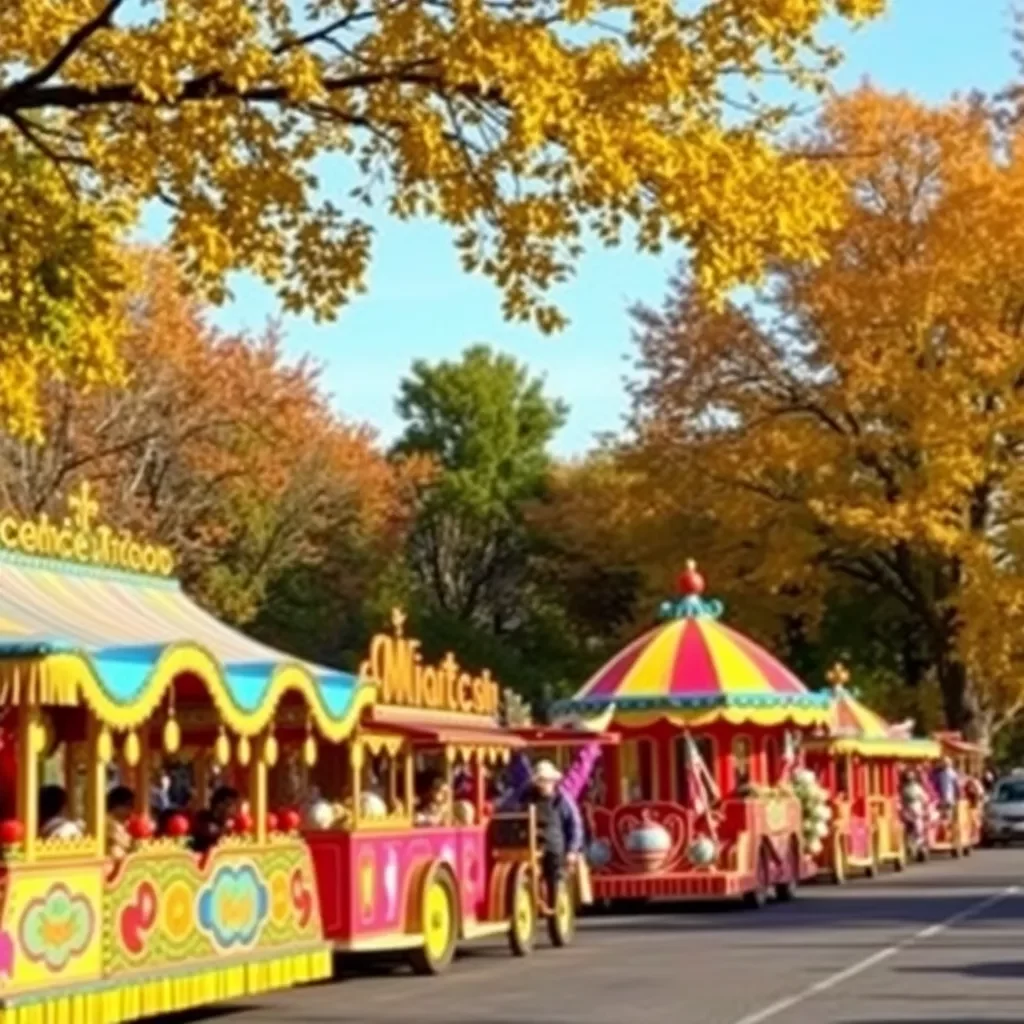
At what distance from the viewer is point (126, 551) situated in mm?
20672

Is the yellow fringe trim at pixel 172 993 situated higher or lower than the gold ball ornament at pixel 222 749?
lower

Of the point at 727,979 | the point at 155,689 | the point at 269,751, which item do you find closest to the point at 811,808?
the point at 727,979

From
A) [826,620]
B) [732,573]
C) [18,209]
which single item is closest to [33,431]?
[18,209]

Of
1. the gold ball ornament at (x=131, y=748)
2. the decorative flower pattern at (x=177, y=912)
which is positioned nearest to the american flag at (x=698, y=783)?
the gold ball ornament at (x=131, y=748)

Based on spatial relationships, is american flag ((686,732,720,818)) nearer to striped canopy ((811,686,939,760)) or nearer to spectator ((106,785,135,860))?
striped canopy ((811,686,939,760))

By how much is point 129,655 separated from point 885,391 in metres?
34.1

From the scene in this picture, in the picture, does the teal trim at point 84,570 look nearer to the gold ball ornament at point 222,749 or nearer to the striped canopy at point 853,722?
the gold ball ornament at point 222,749

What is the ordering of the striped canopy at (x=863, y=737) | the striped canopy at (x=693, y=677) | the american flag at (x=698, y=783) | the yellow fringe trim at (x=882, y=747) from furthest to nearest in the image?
the striped canopy at (x=863, y=737), the yellow fringe trim at (x=882, y=747), the striped canopy at (x=693, y=677), the american flag at (x=698, y=783)

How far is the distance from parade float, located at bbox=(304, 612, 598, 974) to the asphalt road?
0.41 meters

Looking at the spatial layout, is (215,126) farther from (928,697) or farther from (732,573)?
(928,697)

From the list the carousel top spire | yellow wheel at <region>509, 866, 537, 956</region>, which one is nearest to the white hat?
yellow wheel at <region>509, 866, 537, 956</region>

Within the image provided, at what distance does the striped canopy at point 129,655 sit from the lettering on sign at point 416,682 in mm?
1325

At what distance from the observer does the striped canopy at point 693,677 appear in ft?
107

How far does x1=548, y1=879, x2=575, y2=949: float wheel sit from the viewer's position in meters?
25.1
